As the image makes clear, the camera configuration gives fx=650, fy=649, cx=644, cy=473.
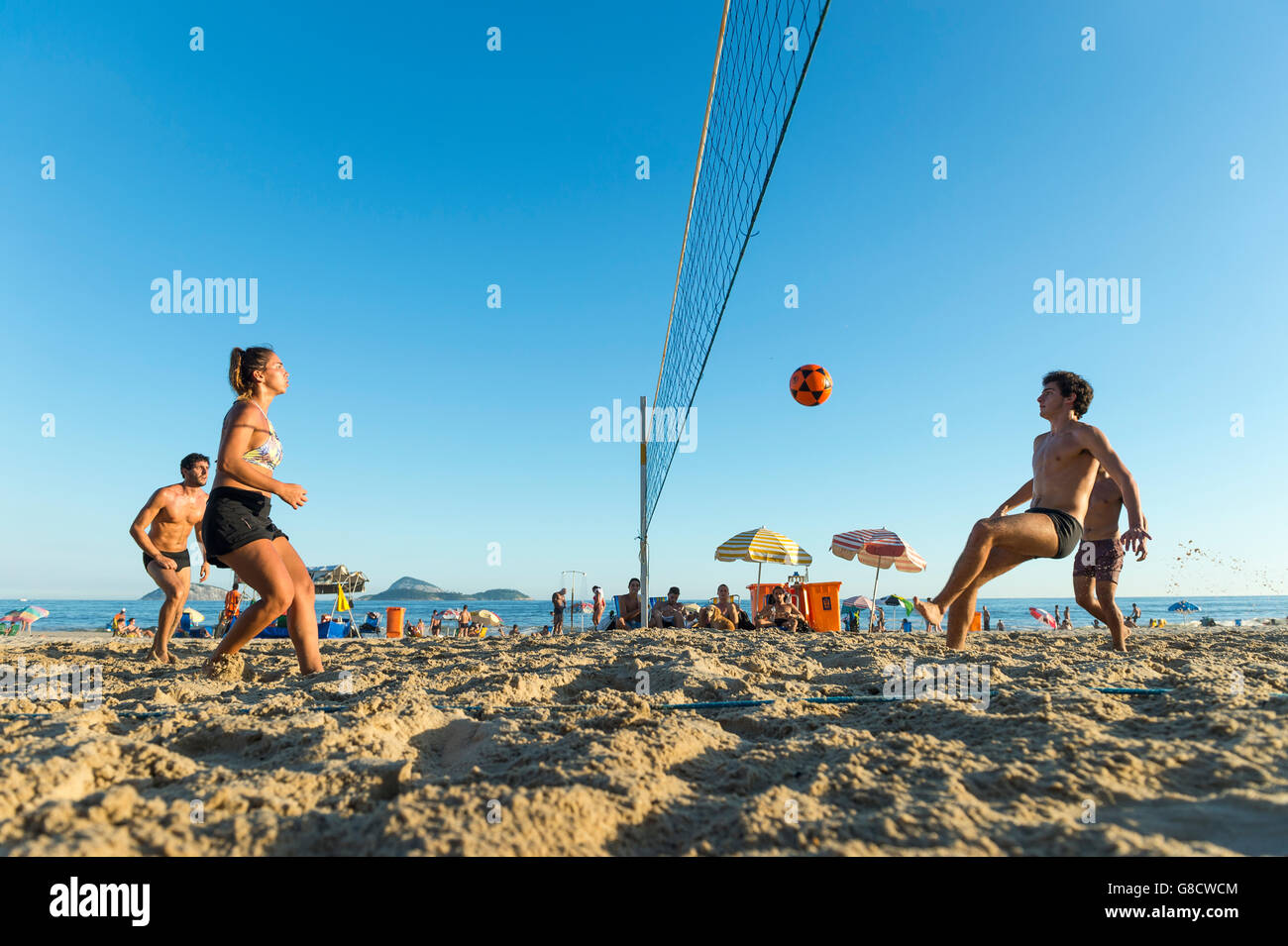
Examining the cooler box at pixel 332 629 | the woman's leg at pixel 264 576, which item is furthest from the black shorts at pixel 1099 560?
the cooler box at pixel 332 629

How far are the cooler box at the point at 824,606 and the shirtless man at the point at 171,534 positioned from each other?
6861 mm

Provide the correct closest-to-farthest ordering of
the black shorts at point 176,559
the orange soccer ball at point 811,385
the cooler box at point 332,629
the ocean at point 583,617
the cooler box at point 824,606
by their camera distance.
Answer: the black shorts at point 176,559 → the orange soccer ball at point 811,385 → the cooler box at point 824,606 → the cooler box at point 332,629 → the ocean at point 583,617

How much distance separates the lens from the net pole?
305 inches

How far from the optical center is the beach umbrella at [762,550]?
1014 centimetres

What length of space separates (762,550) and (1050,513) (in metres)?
7.16

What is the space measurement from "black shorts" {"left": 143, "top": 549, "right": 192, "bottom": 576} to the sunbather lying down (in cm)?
547

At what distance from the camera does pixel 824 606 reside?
8672 mm

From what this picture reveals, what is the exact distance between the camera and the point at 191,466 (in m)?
4.34

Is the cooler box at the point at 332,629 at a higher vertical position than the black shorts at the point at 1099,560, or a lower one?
lower

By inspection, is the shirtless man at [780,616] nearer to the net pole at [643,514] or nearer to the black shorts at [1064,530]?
the net pole at [643,514]

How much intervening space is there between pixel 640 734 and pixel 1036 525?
2308mm

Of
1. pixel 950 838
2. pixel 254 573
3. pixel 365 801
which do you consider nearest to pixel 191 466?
pixel 254 573

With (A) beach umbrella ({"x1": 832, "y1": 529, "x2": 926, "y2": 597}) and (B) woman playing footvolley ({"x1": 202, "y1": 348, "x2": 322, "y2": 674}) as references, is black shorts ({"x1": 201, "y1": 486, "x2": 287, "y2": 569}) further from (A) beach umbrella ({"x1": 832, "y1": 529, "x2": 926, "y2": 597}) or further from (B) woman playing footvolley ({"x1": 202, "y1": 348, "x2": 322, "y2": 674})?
(A) beach umbrella ({"x1": 832, "y1": 529, "x2": 926, "y2": 597})

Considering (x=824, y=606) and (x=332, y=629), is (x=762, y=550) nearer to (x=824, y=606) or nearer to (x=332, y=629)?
(x=824, y=606)
